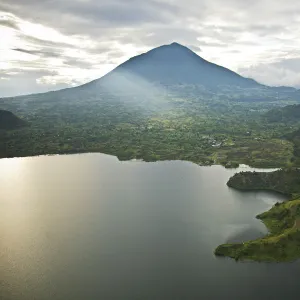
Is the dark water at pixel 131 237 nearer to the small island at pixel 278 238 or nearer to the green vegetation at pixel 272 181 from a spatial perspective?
the small island at pixel 278 238

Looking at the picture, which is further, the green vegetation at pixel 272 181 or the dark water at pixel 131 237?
the green vegetation at pixel 272 181

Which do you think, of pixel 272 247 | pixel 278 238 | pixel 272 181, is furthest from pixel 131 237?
pixel 272 181

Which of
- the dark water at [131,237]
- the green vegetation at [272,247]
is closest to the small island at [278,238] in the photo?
the green vegetation at [272,247]

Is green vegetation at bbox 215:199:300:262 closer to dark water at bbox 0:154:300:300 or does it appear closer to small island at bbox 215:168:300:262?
small island at bbox 215:168:300:262

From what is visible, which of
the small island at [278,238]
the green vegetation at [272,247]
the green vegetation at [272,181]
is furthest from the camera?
the green vegetation at [272,181]

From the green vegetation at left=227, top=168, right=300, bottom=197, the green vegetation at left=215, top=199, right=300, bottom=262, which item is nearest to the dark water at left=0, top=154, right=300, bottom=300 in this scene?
the green vegetation at left=215, top=199, right=300, bottom=262

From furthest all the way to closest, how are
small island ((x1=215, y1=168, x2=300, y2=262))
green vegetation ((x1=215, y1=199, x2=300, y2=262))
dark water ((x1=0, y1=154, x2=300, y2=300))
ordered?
1. small island ((x1=215, y1=168, x2=300, y2=262))
2. green vegetation ((x1=215, y1=199, x2=300, y2=262))
3. dark water ((x1=0, y1=154, x2=300, y2=300))

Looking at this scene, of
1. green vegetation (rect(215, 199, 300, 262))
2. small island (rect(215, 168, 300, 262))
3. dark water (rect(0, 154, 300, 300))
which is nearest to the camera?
dark water (rect(0, 154, 300, 300))

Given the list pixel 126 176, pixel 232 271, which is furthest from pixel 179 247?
pixel 126 176

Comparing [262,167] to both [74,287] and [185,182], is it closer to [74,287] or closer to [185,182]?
[185,182]
